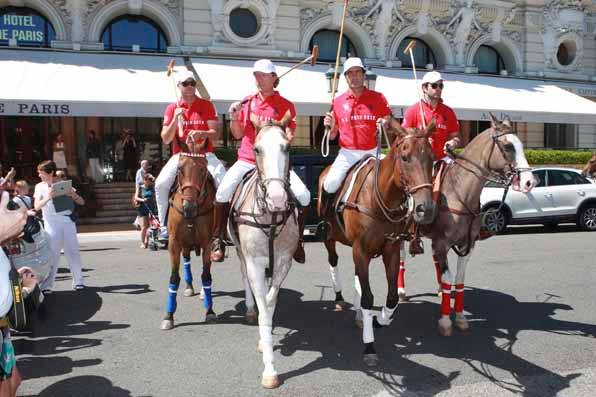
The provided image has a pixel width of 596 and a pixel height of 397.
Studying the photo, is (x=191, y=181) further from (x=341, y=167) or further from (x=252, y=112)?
(x=341, y=167)

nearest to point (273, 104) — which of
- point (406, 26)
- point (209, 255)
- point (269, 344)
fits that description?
point (209, 255)

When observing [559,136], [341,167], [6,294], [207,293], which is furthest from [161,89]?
[559,136]

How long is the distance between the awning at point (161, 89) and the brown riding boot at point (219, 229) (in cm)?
901

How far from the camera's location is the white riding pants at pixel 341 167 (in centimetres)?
550

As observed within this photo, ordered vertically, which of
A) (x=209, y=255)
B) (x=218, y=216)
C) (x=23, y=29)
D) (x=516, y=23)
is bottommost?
(x=209, y=255)

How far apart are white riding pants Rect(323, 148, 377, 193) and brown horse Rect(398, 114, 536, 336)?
1.10 m

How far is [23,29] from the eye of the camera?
1772cm

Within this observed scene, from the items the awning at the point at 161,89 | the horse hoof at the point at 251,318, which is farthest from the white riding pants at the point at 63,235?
the awning at the point at 161,89

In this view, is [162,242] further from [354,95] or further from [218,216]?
[354,95]

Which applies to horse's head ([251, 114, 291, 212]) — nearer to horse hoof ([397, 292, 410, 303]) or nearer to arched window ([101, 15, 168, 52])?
horse hoof ([397, 292, 410, 303])

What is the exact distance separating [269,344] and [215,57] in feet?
51.2

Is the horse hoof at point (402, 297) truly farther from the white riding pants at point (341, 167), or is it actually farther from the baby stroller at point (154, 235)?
the baby stroller at point (154, 235)

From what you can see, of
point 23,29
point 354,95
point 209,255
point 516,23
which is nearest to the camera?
point 354,95

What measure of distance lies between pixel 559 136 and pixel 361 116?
2348 centimetres
